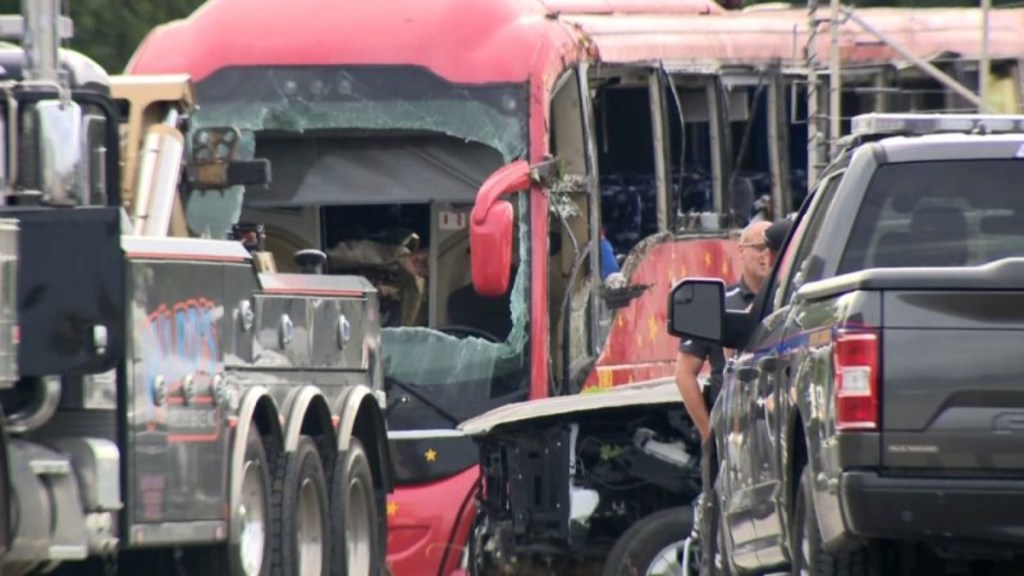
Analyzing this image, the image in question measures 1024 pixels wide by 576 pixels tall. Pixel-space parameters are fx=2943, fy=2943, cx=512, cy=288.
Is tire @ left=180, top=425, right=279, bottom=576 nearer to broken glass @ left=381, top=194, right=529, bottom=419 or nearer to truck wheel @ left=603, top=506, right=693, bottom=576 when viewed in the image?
truck wheel @ left=603, top=506, right=693, bottom=576

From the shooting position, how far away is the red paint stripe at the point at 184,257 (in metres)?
11.3

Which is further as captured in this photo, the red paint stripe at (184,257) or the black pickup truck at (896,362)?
the red paint stripe at (184,257)

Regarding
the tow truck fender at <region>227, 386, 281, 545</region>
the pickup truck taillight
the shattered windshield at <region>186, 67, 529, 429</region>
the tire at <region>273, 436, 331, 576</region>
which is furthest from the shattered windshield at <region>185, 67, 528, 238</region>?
the pickup truck taillight

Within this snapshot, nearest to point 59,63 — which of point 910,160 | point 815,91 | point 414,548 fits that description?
point 910,160

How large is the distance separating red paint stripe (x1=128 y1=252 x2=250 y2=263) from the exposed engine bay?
3.03m

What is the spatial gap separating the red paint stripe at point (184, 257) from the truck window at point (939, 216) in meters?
3.15

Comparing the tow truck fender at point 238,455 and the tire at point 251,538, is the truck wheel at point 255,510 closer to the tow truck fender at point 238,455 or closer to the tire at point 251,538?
the tire at point 251,538

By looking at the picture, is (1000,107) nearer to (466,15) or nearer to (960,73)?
(960,73)

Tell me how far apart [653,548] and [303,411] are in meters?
1.99

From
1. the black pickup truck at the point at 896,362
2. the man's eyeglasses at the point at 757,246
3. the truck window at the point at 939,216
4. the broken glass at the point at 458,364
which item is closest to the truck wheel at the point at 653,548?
the man's eyeglasses at the point at 757,246

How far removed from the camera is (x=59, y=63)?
38.3 feet

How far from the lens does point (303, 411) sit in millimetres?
13789

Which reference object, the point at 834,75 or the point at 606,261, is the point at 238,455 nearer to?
the point at 606,261

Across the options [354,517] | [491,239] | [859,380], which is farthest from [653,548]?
[859,380]
